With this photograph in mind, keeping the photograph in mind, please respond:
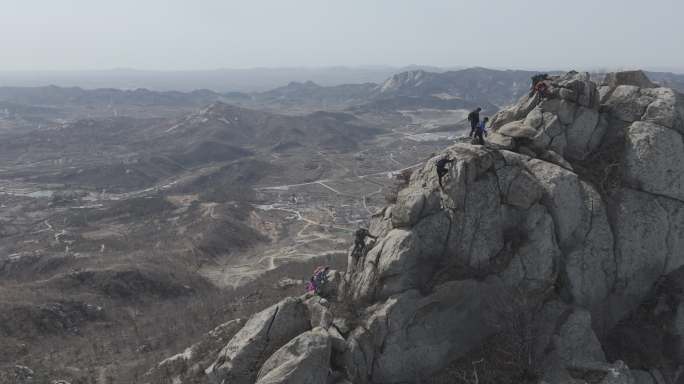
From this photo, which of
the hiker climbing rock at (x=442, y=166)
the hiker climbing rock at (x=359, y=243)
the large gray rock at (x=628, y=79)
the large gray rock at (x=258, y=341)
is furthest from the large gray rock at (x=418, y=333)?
the large gray rock at (x=628, y=79)

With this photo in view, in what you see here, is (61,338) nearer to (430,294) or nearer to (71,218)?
(430,294)

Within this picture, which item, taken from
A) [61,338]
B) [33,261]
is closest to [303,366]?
[61,338]

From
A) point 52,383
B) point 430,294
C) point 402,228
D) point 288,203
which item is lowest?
point 288,203

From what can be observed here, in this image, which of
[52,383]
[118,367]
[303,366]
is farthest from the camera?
[118,367]

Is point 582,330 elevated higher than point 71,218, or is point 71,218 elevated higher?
point 582,330

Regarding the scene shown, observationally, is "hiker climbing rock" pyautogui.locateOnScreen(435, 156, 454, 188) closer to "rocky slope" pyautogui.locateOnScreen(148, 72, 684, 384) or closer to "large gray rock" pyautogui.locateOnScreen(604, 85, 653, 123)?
"rocky slope" pyautogui.locateOnScreen(148, 72, 684, 384)

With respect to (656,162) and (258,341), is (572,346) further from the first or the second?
(258,341)

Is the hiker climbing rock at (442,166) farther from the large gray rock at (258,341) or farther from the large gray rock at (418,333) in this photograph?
the large gray rock at (258,341)

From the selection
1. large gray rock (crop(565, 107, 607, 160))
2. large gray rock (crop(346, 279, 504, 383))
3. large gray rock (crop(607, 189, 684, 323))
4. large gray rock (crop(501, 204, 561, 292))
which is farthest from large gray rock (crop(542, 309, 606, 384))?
large gray rock (crop(565, 107, 607, 160))

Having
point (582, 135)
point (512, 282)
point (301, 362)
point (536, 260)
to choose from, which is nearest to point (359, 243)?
point (301, 362)
